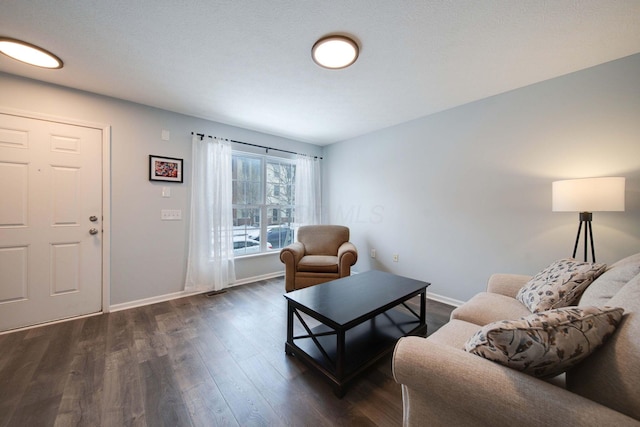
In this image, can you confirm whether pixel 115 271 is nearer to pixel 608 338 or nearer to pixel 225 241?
pixel 225 241

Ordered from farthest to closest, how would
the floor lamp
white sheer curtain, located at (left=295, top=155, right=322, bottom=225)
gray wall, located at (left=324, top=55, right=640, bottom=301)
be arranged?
white sheer curtain, located at (left=295, top=155, right=322, bottom=225) < gray wall, located at (left=324, top=55, right=640, bottom=301) < the floor lamp

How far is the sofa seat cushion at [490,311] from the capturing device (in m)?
1.43

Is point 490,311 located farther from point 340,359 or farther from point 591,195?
point 591,195

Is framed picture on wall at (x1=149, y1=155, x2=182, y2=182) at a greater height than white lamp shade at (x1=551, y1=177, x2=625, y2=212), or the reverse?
framed picture on wall at (x1=149, y1=155, x2=182, y2=182)

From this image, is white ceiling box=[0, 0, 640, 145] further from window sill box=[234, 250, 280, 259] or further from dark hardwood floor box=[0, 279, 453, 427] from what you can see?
dark hardwood floor box=[0, 279, 453, 427]

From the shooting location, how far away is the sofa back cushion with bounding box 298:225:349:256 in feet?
11.3

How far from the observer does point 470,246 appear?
2.67 meters

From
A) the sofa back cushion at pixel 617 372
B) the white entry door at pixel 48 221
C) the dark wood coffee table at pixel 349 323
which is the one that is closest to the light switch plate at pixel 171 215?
the white entry door at pixel 48 221

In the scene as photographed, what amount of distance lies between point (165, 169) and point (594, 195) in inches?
158

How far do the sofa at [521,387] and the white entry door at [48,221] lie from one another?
311 centimetres

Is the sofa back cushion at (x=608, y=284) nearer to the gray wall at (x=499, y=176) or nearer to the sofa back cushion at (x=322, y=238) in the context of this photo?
the gray wall at (x=499, y=176)

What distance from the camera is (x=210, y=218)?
3.09m

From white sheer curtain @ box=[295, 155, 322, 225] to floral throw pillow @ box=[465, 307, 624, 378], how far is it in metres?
3.46

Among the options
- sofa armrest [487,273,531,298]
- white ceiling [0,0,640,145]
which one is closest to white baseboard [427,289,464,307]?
sofa armrest [487,273,531,298]
